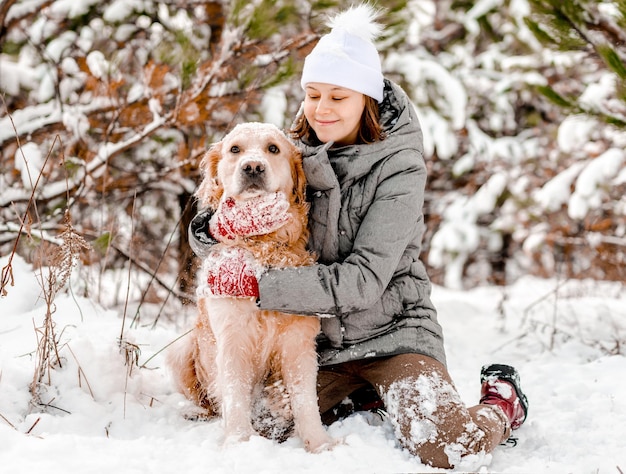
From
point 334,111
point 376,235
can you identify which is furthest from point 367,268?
point 334,111

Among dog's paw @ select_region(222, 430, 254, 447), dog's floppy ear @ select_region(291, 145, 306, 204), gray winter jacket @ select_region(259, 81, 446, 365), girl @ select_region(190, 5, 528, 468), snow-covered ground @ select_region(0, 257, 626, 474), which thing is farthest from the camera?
dog's floppy ear @ select_region(291, 145, 306, 204)

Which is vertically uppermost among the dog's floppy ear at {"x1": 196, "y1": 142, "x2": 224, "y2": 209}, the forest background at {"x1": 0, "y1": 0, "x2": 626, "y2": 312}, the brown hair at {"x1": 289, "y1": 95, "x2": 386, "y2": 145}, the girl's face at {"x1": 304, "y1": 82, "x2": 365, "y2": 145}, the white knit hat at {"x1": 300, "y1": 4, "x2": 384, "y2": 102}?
the white knit hat at {"x1": 300, "y1": 4, "x2": 384, "y2": 102}

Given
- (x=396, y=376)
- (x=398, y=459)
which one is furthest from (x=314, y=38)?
(x=398, y=459)

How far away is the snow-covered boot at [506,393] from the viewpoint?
2461 mm

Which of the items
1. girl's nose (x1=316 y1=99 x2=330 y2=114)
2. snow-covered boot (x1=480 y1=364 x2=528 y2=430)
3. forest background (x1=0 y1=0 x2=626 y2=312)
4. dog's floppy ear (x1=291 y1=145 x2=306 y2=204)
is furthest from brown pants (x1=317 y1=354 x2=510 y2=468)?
forest background (x1=0 y1=0 x2=626 y2=312)

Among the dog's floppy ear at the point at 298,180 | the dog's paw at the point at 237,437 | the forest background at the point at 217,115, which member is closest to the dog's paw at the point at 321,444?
the dog's paw at the point at 237,437

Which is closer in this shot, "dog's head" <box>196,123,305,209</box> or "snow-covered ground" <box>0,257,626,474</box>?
"snow-covered ground" <box>0,257,626,474</box>

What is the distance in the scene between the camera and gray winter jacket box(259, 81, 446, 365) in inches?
89.9

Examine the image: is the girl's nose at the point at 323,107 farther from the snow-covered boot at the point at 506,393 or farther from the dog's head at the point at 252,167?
the snow-covered boot at the point at 506,393

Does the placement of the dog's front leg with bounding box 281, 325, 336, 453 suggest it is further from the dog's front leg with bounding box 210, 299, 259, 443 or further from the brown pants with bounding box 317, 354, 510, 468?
the brown pants with bounding box 317, 354, 510, 468

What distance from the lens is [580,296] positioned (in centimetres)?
559

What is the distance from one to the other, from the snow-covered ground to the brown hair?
3.88ft

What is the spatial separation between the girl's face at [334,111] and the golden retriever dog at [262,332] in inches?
6.2

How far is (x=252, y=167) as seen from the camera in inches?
87.0
